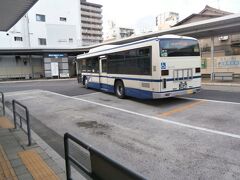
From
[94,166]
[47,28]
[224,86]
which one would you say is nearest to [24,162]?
[94,166]

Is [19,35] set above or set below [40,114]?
above

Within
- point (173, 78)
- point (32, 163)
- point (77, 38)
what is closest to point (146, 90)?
point (173, 78)

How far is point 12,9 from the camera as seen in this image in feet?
24.6

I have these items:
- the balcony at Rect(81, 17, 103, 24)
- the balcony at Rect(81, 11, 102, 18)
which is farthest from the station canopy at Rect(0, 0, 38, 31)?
the balcony at Rect(81, 11, 102, 18)

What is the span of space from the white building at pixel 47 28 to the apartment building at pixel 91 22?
4492 cm

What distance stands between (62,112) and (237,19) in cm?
1418

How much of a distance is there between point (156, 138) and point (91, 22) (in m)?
105

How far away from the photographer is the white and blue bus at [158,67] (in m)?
9.34

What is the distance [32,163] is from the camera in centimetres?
438

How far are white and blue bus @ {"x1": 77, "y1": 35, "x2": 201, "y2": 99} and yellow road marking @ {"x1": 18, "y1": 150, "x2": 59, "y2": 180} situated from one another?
5.87m

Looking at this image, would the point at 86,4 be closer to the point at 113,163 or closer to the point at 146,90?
the point at 146,90

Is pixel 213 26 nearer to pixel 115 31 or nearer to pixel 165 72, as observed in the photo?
pixel 165 72

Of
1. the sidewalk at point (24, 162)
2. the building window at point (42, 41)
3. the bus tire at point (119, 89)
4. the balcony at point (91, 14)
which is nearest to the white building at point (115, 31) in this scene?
the balcony at point (91, 14)

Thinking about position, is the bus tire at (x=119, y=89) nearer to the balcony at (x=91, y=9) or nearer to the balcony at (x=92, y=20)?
the balcony at (x=92, y=20)
